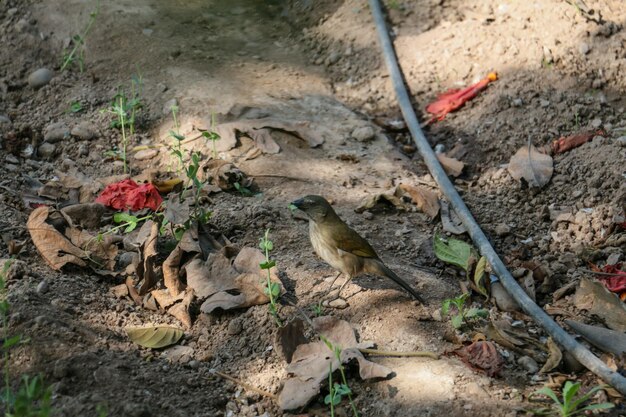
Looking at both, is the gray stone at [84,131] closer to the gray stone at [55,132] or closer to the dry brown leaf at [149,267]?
the gray stone at [55,132]

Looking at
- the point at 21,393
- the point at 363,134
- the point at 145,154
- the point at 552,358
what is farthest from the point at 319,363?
the point at 363,134

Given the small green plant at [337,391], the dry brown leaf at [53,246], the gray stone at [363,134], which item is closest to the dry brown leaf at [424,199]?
the gray stone at [363,134]

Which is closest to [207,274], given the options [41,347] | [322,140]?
[41,347]

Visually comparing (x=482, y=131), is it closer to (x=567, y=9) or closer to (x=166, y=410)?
(x=567, y=9)

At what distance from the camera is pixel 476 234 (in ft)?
15.8

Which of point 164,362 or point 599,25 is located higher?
point 599,25

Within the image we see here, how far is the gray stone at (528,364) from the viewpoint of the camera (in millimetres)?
3713

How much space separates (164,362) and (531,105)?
3511 mm

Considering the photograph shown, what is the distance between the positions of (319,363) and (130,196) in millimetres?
1769

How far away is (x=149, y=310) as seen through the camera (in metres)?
4.13

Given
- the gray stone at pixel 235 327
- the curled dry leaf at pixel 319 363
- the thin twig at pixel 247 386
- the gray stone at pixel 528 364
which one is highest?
the curled dry leaf at pixel 319 363

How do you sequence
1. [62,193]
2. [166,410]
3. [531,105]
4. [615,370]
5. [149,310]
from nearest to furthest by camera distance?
[166,410] → [615,370] → [149,310] → [62,193] → [531,105]

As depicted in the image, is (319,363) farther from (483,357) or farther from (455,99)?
(455,99)

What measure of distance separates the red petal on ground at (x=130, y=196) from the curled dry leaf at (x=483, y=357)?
2.03 m
